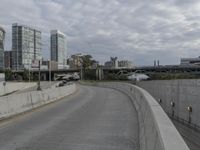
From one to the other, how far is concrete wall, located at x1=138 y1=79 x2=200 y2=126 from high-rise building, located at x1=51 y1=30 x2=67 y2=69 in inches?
4637

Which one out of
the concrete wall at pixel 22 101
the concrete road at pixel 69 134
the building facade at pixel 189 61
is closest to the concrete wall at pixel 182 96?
the concrete wall at pixel 22 101

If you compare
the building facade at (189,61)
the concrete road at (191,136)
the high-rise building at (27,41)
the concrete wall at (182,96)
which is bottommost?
the concrete road at (191,136)

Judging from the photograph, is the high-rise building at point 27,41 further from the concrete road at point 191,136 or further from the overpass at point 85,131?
the overpass at point 85,131

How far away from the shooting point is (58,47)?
163750 millimetres

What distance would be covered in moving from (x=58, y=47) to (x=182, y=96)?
137 meters

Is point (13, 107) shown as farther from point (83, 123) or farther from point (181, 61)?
point (181, 61)

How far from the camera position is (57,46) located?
16250 centimetres

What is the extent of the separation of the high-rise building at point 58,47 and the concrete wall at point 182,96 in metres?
118

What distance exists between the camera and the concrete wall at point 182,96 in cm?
2528

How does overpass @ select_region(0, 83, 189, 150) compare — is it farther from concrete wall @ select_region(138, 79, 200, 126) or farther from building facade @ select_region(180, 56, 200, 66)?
building facade @ select_region(180, 56, 200, 66)

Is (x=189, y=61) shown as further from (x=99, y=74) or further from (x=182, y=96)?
(x=182, y=96)

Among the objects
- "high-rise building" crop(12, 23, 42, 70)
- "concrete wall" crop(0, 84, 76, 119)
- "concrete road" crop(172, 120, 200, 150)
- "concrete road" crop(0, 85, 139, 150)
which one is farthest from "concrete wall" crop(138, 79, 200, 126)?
"high-rise building" crop(12, 23, 42, 70)

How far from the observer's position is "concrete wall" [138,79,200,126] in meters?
25.3

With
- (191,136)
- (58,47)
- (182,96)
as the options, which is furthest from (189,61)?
(191,136)
